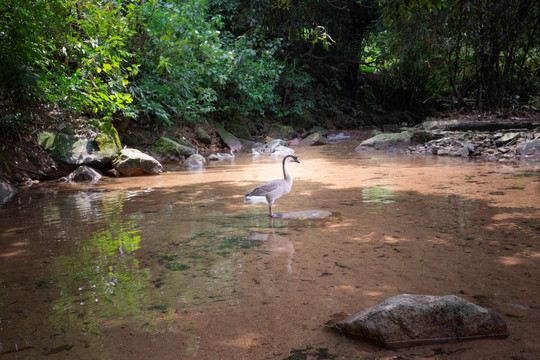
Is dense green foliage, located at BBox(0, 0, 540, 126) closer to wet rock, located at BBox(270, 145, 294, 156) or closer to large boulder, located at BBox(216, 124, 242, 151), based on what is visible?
large boulder, located at BBox(216, 124, 242, 151)

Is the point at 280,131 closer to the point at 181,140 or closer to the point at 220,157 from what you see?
the point at 181,140

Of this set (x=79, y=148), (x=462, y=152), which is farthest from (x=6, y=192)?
(x=462, y=152)

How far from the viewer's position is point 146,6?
483 inches

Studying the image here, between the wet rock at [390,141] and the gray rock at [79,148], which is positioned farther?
the wet rock at [390,141]

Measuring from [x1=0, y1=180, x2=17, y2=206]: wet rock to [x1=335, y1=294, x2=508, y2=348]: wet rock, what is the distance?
25.0 ft

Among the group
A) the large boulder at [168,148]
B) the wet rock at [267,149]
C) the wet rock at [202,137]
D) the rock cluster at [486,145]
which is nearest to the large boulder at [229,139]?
the wet rock at [202,137]

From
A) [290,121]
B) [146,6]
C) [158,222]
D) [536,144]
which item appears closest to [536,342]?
[158,222]

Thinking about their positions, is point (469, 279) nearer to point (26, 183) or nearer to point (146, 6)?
point (26, 183)

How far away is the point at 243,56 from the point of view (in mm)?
16984

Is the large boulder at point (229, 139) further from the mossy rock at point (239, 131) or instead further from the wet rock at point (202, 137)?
the mossy rock at point (239, 131)

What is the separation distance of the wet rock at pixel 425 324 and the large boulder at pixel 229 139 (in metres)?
16.3

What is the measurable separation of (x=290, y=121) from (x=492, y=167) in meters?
15.0

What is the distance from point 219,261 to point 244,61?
14.5 meters

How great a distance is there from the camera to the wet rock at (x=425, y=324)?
105 inches
